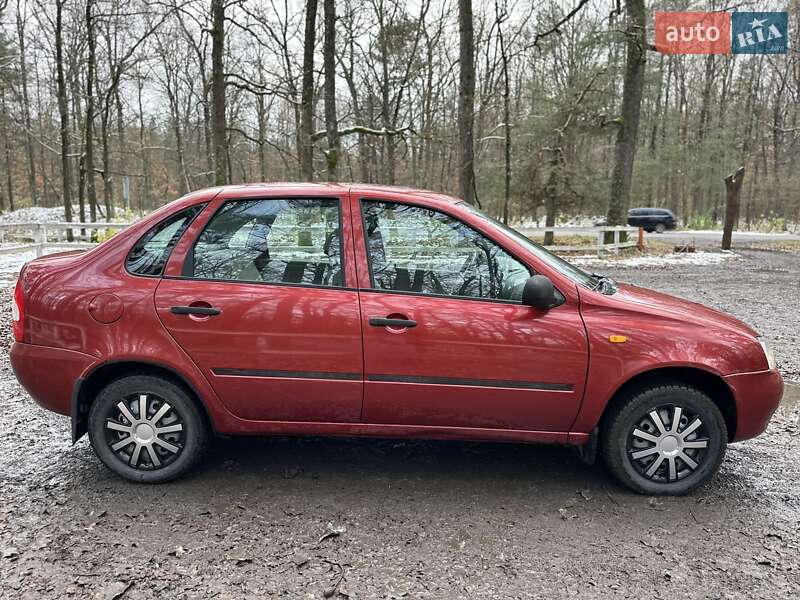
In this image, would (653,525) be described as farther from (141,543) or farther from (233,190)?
(233,190)

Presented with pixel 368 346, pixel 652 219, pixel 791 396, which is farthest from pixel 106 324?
pixel 652 219

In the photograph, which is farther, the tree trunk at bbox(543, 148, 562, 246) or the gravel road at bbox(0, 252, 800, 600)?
the tree trunk at bbox(543, 148, 562, 246)

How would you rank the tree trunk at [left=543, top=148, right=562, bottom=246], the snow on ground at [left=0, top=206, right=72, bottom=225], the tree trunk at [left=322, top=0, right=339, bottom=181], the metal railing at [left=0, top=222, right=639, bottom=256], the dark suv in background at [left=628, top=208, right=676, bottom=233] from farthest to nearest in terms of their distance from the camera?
the dark suv in background at [left=628, top=208, right=676, bottom=233], the snow on ground at [left=0, top=206, right=72, bottom=225], the tree trunk at [left=543, top=148, right=562, bottom=246], the metal railing at [left=0, top=222, right=639, bottom=256], the tree trunk at [left=322, top=0, right=339, bottom=181]

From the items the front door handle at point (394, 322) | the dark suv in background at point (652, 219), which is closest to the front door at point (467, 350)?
the front door handle at point (394, 322)

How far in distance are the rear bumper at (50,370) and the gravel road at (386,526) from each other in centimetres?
52

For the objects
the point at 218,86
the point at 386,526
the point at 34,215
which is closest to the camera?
the point at 386,526

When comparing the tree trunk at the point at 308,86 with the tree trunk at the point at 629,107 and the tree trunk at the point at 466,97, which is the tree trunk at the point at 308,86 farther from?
the tree trunk at the point at 629,107

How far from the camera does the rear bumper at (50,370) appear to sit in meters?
3.28

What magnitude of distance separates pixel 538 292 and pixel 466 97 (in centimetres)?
1064

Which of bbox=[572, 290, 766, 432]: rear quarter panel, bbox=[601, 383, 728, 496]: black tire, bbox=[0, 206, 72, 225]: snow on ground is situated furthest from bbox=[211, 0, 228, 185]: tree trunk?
bbox=[0, 206, 72, 225]: snow on ground

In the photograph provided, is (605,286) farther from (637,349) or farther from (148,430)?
(148,430)

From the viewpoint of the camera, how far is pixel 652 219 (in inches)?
1233

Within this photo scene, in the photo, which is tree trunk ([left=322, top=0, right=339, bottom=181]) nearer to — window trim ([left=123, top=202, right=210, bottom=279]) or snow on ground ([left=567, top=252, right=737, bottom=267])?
snow on ground ([left=567, top=252, right=737, bottom=267])

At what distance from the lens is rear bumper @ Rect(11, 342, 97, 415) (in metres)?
3.28
